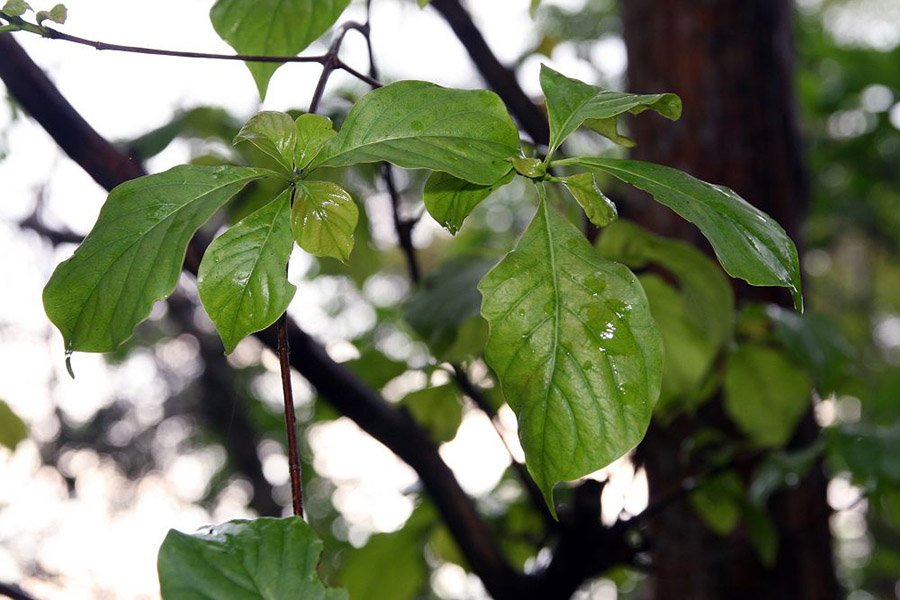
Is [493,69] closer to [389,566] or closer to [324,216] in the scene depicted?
[324,216]

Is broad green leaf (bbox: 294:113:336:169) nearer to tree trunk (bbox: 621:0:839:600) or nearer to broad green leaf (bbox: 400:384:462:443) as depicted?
broad green leaf (bbox: 400:384:462:443)

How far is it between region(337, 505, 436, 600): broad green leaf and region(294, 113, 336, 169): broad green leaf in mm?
697

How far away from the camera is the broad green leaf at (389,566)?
98 centimetres

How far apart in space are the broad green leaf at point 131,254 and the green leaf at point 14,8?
95 mm

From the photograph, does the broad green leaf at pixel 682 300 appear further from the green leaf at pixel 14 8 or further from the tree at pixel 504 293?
the green leaf at pixel 14 8

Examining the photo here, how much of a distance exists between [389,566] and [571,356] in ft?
2.39

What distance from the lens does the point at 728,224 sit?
331mm

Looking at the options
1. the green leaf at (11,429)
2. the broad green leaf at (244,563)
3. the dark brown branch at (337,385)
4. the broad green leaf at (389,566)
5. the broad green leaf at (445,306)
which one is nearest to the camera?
the broad green leaf at (244,563)

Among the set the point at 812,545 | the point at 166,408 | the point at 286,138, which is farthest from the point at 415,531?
the point at 166,408

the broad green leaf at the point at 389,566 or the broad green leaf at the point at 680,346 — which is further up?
the broad green leaf at the point at 680,346

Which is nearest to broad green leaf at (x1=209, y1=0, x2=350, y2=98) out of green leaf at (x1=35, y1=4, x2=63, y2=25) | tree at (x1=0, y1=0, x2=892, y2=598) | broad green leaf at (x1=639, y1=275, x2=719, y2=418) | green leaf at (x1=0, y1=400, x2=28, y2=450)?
tree at (x1=0, y1=0, x2=892, y2=598)

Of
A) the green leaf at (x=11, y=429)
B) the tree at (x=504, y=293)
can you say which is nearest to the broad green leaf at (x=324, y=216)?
the tree at (x=504, y=293)

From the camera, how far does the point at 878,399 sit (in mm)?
1107

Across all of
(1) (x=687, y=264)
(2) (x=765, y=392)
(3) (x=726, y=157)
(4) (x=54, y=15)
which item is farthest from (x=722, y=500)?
(4) (x=54, y=15)
